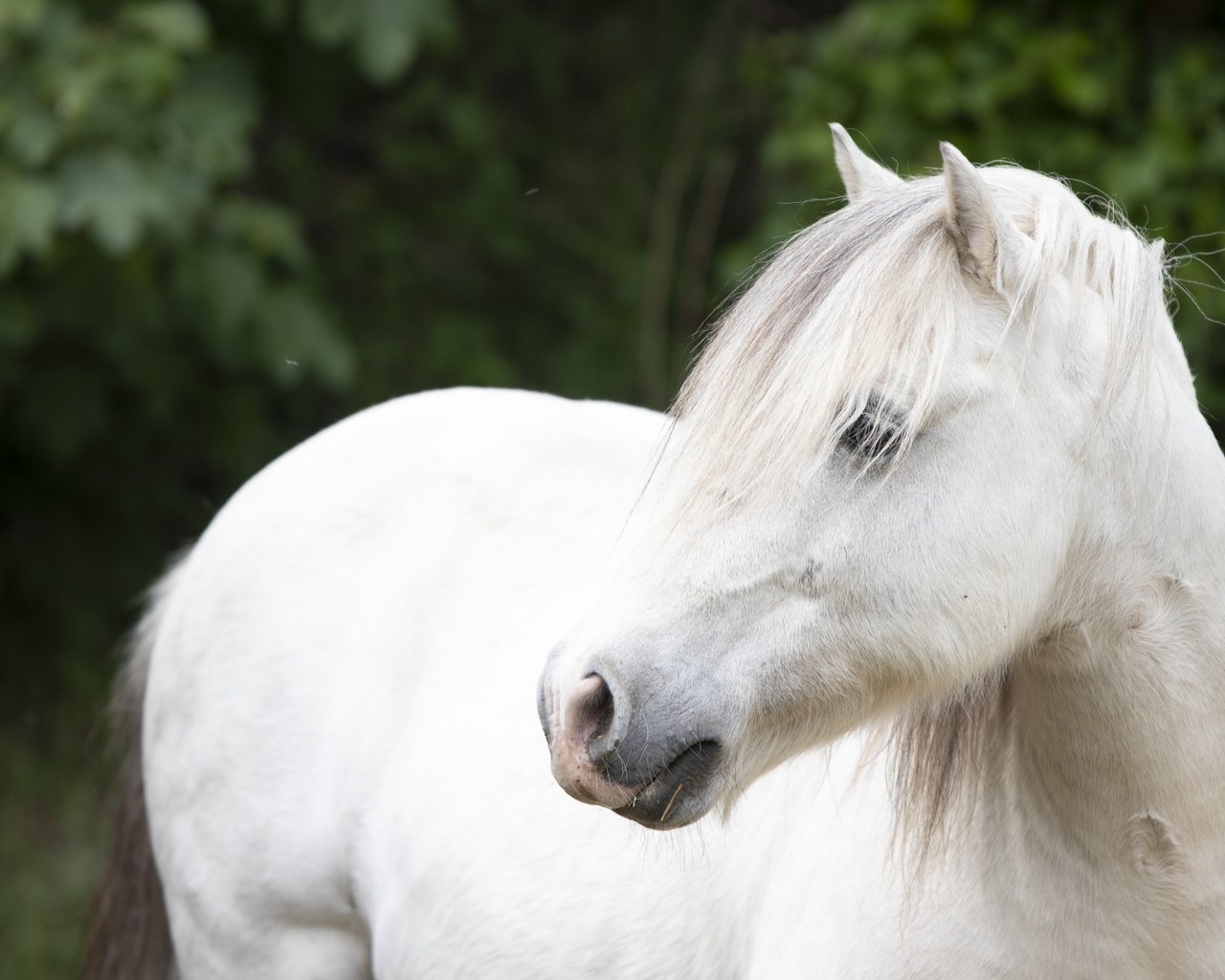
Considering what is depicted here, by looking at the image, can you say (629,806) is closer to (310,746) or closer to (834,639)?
(834,639)

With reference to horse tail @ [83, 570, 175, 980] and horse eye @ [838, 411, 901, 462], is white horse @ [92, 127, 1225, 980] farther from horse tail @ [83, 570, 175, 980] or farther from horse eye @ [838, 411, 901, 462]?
horse tail @ [83, 570, 175, 980]

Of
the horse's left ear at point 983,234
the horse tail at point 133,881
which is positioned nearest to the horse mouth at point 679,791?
the horse's left ear at point 983,234

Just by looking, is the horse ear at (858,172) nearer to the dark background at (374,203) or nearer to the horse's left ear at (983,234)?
the horse's left ear at (983,234)

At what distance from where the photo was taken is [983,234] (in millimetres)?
1250

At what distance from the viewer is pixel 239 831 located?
2082mm

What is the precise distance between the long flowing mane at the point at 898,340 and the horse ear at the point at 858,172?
0.24 feet

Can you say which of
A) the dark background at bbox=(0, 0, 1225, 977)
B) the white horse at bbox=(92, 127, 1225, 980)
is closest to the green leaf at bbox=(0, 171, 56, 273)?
the dark background at bbox=(0, 0, 1225, 977)

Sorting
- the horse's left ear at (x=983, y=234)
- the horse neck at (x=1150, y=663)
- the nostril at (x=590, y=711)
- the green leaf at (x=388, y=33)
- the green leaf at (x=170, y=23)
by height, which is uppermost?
the horse's left ear at (x=983, y=234)

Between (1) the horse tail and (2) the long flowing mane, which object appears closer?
(2) the long flowing mane

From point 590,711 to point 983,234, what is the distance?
0.56 meters

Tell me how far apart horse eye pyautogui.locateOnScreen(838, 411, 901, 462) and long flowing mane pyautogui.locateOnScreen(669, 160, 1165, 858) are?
0.04ft

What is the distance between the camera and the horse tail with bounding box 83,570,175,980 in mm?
2352

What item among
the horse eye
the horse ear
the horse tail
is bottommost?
the horse tail

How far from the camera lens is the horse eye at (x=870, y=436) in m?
1.23
